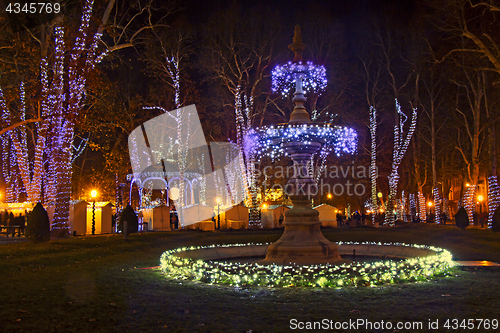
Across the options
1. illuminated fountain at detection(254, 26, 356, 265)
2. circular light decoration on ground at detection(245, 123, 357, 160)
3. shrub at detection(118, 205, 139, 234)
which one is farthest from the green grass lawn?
shrub at detection(118, 205, 139, 234)

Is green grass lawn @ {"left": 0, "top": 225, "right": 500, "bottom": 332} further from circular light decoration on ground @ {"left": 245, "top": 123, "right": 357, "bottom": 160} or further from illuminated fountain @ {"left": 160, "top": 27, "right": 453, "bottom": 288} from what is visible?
circular light decoration on ground @ {"left": 245, "top": 123, "right": 357, "bottom": 160}

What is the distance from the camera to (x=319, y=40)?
35531 millimetres

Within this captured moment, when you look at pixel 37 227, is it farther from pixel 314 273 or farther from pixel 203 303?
pixel 203 303

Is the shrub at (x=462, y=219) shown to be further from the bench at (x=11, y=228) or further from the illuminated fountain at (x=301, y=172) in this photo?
the bench at (x=11, y=228)

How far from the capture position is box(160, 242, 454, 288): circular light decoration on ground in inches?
316

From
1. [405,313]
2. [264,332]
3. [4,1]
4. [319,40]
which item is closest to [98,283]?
[264,332]

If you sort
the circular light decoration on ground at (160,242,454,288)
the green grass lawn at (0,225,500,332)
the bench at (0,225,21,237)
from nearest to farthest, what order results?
the green grass lawn at (0,225,500,332) → the circular light decoration on ground at (160,242,454,288) → the bench at (0,225,21,237)

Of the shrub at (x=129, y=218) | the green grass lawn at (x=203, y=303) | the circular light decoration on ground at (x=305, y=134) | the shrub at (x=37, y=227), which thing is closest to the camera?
the green grass lawn at (x=203, y=303)

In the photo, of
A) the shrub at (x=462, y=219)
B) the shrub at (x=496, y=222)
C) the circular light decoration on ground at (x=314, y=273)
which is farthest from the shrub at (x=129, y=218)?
the shrub at (x=462, y=219)

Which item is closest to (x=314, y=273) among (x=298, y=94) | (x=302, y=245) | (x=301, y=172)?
(x=302, y=245)

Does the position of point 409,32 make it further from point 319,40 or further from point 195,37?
point 195,37

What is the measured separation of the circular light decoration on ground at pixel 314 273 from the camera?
8.04 meters

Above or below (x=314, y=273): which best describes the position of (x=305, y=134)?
above

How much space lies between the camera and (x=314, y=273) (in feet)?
29.1
